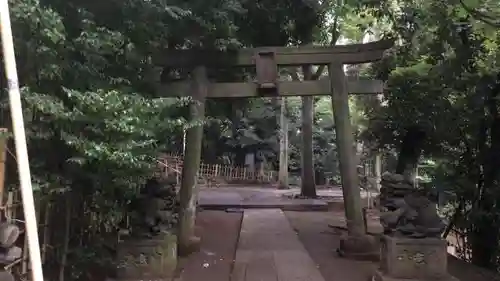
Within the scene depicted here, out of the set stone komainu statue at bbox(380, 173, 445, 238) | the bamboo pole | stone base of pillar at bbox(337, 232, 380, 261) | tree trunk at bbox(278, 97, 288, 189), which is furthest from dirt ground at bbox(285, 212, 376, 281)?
tree trunk at bbox(278, 97, 288, 189)

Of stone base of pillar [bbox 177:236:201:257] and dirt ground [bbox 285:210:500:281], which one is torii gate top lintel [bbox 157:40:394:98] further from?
dirt ground [bbox 285:210:500:281]

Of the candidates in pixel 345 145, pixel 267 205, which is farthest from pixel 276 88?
pixel 267 205

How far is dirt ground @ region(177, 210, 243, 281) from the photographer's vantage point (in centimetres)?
711

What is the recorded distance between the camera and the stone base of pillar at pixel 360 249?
820 centimetres

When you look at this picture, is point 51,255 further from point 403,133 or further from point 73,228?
point 403,133

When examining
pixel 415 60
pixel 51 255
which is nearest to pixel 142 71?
pixel 51 255

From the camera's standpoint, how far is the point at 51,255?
559 cm

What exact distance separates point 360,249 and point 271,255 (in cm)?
149

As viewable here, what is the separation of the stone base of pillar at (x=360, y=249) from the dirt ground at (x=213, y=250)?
194 centimetres

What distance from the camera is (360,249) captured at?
8250mm

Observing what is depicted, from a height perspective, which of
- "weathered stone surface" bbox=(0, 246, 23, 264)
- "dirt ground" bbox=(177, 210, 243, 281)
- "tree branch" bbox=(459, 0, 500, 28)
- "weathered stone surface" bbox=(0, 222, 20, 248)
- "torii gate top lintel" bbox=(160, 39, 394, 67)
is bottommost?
"dirt ground" bbox=(177, 210, 243, 281)

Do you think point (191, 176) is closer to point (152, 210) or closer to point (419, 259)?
point (152, 210)

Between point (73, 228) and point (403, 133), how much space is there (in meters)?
7.78

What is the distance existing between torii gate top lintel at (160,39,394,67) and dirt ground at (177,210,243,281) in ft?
10.8
